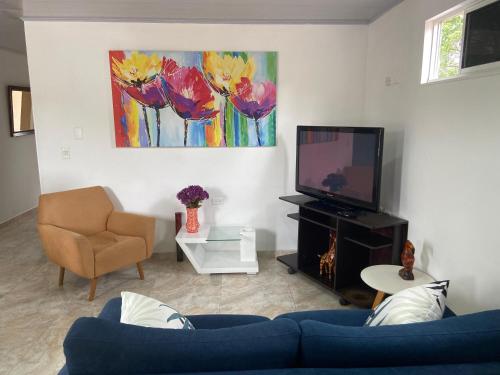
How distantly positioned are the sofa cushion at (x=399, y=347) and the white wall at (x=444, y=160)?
963 mm

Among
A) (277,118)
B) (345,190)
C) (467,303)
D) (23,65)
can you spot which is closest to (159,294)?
(345,190)

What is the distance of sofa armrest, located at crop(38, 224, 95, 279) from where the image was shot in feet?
9.69

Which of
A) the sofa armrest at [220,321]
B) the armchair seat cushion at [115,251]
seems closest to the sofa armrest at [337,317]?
the sofa armrest at [220,321]

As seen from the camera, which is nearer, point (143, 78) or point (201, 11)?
point (201, 11)

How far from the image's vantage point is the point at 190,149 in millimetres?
3875

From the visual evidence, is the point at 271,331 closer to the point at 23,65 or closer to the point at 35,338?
the point at 35,338

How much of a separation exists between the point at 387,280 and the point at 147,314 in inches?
64.6

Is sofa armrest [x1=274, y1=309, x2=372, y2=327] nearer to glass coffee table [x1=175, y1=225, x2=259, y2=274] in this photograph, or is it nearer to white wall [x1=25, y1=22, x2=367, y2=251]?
glass coffee table [x1=175, y1=225, x2=259, y2=274]

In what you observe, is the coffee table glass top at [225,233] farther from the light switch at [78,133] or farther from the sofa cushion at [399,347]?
the sofa cushion at [399,347]

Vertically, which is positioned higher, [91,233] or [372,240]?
[372,240]

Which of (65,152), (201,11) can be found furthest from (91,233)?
(201,11)

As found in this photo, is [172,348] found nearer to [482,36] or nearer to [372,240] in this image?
[372,240]

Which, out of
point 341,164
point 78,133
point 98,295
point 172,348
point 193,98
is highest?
point 193,98

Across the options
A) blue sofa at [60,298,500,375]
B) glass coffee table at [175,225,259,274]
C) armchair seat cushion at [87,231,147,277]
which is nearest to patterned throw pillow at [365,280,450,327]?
blue sofa at [60,298,500,375]
